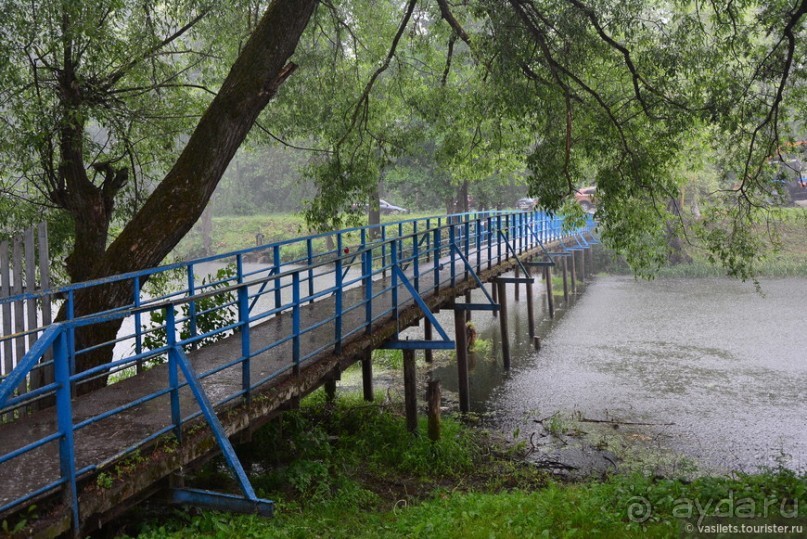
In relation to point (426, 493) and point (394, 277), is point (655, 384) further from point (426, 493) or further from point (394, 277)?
point (426, 493)

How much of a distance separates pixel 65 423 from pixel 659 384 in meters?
11.5

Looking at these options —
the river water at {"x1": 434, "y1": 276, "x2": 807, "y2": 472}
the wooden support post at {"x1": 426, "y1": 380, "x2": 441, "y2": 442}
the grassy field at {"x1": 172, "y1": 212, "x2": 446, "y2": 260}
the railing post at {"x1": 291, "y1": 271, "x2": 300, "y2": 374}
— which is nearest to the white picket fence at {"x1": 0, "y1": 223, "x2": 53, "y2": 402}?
the railing post at {"x1": 291, "y1": 271, "x2": 300, "y2": 374}

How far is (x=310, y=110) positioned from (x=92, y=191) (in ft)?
16.6

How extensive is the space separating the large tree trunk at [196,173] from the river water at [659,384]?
5327mm

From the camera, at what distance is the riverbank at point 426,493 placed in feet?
18.0

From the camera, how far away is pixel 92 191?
9336 mm

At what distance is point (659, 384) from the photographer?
1346cm

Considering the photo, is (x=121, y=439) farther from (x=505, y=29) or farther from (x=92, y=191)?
(x=505, y=29)

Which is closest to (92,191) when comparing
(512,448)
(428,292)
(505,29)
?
(428,292)

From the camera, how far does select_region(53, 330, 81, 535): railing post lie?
3.89 meters

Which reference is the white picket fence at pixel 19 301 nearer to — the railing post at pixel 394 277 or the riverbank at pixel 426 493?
the riverbank at pixel 426 493

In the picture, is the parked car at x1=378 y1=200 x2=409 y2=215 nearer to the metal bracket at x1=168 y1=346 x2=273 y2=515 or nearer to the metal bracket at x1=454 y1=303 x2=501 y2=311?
the metal bracket at x1=454 y1=303 x2=501 y2=311

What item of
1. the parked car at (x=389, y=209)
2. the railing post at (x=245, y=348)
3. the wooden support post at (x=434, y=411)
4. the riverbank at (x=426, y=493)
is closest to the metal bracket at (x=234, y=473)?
the riverbank at (x=426, y=493)

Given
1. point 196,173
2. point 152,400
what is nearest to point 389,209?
point 196,173
